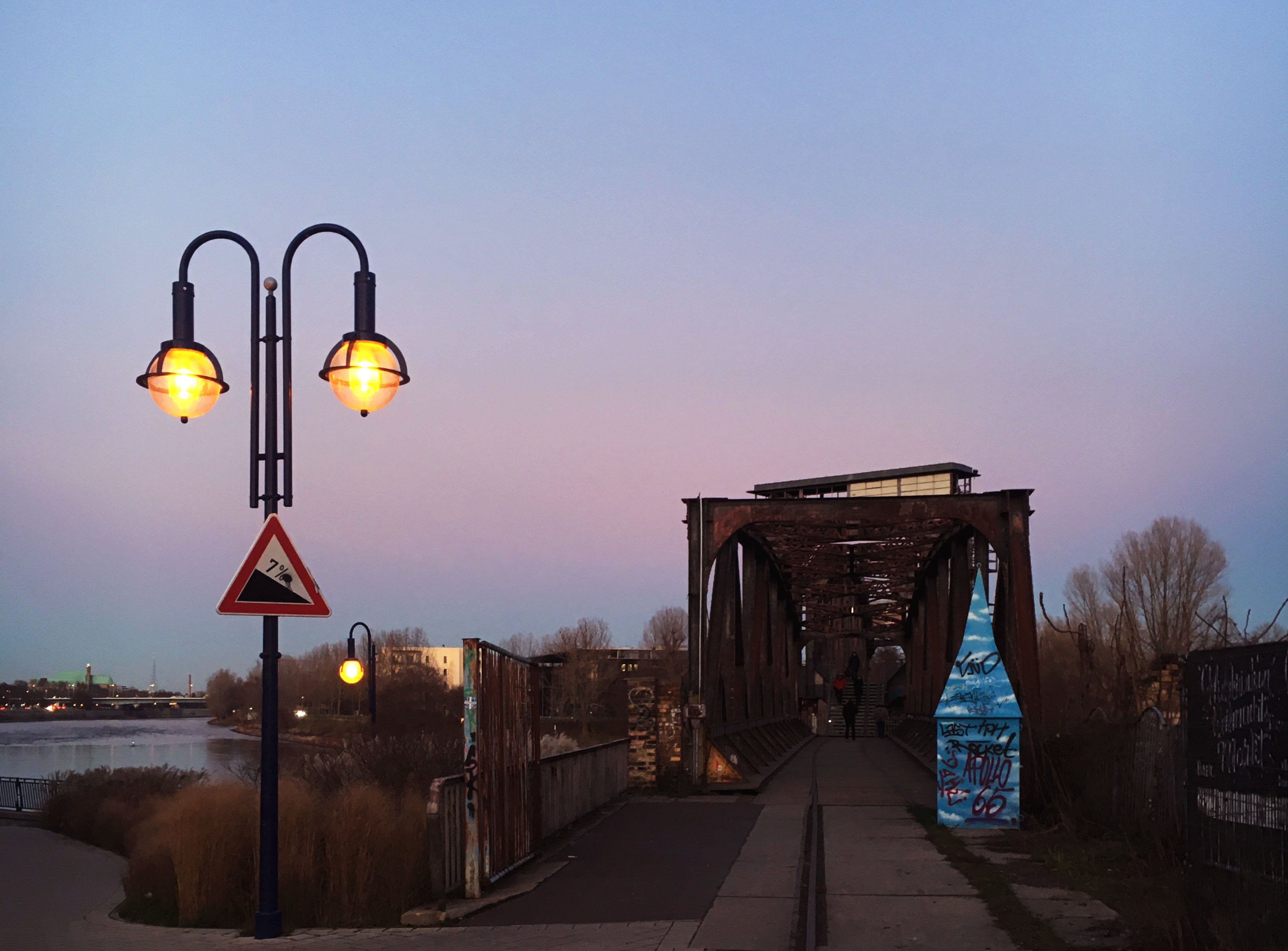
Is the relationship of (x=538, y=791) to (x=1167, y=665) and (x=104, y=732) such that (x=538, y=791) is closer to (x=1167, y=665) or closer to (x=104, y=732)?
(x=1167, y=665)

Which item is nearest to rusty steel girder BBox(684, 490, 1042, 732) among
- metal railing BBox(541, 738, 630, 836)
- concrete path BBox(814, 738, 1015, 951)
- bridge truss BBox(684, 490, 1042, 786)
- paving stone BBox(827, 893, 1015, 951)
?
bridge truss BBox(684, 490, 1042, 786)

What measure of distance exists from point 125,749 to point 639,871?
9203 centimetres

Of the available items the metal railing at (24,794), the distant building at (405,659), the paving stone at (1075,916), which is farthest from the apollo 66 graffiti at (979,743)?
the distant building at (405,659)

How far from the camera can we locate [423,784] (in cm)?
1750

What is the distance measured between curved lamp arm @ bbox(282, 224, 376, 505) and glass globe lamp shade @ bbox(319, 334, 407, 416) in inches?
13.0

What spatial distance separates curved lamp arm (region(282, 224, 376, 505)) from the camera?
9625 mm

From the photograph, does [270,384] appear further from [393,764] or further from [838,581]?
[838,581]

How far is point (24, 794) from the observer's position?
38.2 metres

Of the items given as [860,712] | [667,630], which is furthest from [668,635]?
[860,712]

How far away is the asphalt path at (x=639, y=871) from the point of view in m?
9.91

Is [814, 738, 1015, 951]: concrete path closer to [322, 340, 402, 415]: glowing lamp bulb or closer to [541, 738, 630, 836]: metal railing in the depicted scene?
[541, 738, 630, 836]: metal railing

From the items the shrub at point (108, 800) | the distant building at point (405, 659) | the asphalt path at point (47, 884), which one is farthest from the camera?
the distant building at point (405, 659)

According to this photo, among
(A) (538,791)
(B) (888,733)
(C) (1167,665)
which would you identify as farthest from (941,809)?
(B) (888,733)

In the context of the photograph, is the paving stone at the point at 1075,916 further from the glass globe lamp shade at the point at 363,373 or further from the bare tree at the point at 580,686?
the bare tree at the point at 580,686
